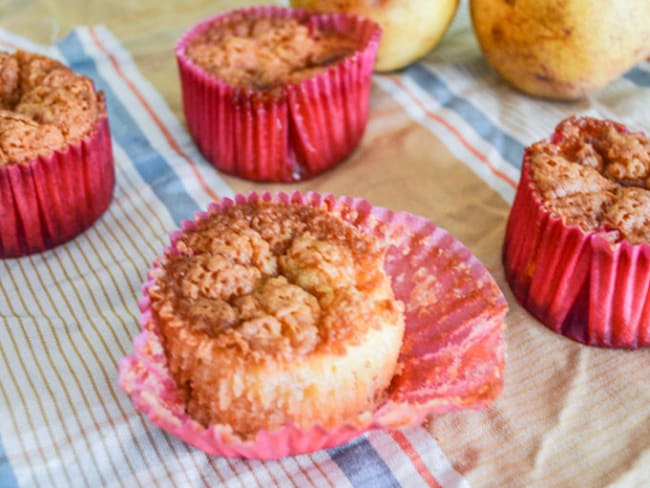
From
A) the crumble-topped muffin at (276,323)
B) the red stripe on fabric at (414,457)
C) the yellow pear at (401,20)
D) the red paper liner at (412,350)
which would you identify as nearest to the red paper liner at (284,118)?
the yellow pear at (401,20)

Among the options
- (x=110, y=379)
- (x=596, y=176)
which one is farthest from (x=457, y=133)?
(x=110, y=379)

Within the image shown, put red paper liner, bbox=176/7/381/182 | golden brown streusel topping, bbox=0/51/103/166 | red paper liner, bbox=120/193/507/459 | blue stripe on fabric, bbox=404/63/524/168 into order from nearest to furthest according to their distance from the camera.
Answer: red paper liner, bbox=120/193/507/459 < golden brown streusel topping, bbox=0/51/103/166 < red paper liner, bbox=176/7/381/182 < blue stripe on fabric, bbox=404/63/524/168

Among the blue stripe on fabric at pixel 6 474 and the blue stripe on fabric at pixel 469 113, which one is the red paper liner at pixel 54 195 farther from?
the blue stripe on fabric at pixel 469 113

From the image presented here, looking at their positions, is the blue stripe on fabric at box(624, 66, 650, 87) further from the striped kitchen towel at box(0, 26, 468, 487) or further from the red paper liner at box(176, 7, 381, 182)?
the striped kitchen towel at box(0, 26, 468, 487)

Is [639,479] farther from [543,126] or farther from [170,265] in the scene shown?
[543,126]

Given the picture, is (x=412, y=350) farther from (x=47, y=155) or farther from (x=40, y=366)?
(x=47, y=155)

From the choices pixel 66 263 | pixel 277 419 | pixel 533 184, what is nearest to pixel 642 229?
pixel 533 184

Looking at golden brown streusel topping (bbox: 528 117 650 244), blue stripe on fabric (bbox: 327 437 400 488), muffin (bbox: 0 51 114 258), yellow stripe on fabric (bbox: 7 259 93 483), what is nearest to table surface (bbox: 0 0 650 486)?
blue stripe on fabric (bbox: 327 437 400 488)
